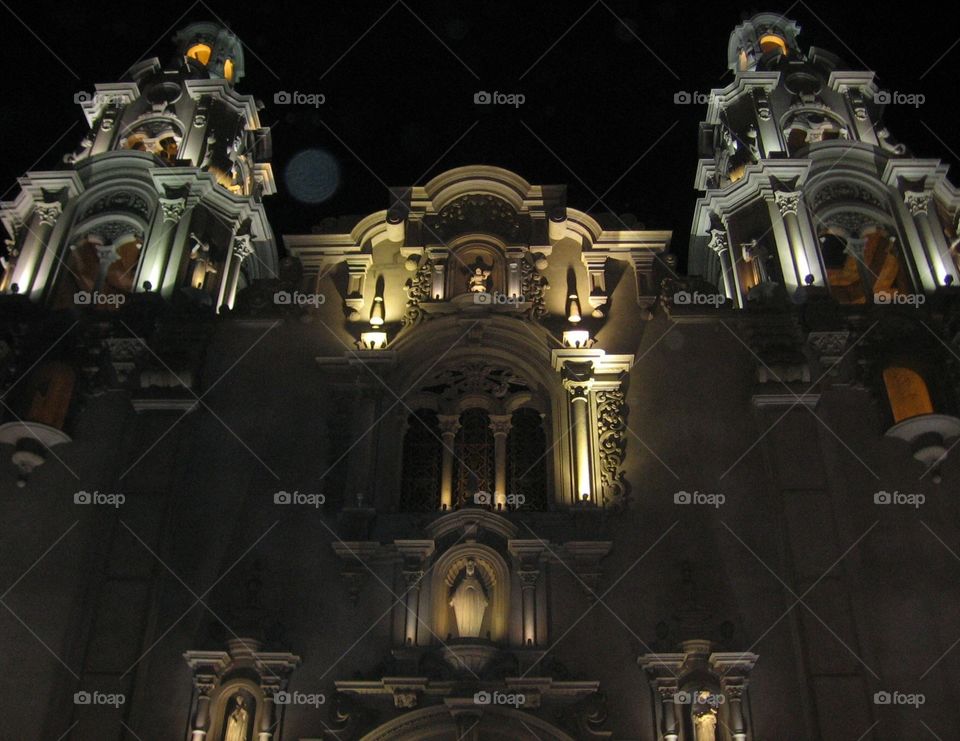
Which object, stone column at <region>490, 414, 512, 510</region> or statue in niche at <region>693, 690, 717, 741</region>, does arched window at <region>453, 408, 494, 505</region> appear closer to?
stone column at <region>490, 414, 512, 510</region>

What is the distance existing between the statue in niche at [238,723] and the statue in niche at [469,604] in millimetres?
3818

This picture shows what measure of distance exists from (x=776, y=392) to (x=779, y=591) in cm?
425

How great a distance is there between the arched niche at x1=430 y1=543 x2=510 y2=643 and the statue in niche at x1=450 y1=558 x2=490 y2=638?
150 mm

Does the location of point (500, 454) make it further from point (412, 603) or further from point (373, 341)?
point (412, 603)

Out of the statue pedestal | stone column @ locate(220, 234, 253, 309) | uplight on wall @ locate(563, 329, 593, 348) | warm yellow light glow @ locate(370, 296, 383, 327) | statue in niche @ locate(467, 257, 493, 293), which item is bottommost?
the statue pedestal

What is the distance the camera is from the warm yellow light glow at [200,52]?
32344 mm

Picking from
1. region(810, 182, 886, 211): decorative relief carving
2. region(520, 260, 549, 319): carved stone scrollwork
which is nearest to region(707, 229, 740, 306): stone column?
region(810, 182, 886, 211): decorative relief carving

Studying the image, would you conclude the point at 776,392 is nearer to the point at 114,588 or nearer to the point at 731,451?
the point at 731,451

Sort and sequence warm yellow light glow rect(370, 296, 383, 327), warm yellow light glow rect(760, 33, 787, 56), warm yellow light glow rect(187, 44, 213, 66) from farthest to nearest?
warm yellow light glow rect(187, 44, 213, 66)
warm yellow light glow rect(760, 33, 787, 56)
warm yellow light glow rect(370, 296, 383, 327)

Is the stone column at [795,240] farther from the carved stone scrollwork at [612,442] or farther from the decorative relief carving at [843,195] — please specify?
the carved stone scrollwork at [612,442]

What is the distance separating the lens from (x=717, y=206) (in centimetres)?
2653

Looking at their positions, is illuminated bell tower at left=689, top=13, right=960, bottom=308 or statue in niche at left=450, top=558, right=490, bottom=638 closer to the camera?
statue in niche at left=450, top=558, right=490, bottom=638

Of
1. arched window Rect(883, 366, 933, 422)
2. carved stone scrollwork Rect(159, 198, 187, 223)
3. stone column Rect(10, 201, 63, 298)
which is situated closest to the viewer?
arched window Rect(883, 366, 933, 422)

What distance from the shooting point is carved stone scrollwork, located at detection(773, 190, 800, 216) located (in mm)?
25219
